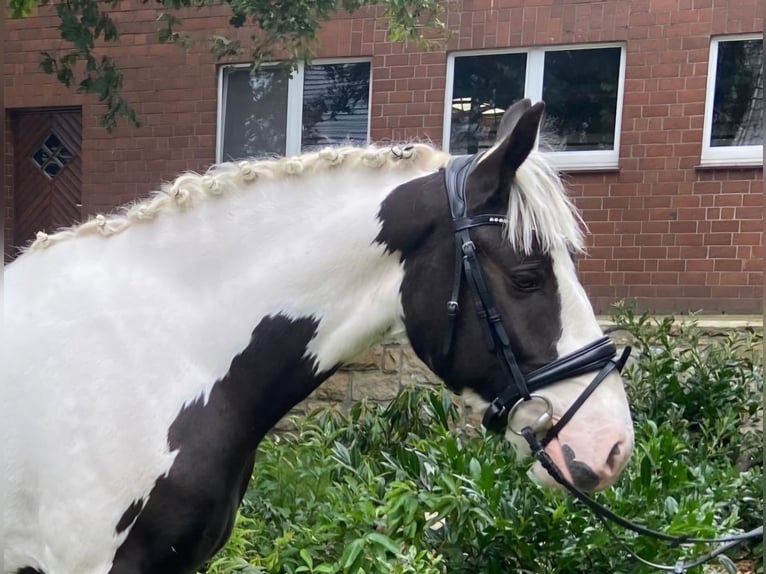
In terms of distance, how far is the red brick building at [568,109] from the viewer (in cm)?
566

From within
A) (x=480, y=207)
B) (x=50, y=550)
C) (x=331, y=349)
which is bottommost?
(x=50, y=550)

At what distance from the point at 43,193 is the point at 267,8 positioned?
439 centimetres

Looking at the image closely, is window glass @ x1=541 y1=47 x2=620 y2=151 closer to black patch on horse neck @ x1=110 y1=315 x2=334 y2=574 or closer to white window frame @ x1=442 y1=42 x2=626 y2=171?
white window frame @ x1=442 y1=42 x2=626 y2=171

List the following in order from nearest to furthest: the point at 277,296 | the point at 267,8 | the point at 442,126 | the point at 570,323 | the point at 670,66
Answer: the point at 570,323, the point at 277,296, the point at 267,8, the point at 670,66, the point at 442,126

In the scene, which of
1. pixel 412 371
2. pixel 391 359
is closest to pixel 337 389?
pixel 391 359

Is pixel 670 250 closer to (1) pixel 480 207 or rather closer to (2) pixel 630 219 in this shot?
(2) pixel 630 219

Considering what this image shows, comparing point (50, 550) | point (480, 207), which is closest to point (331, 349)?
point (480, 207)

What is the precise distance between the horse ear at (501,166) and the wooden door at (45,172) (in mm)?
6585

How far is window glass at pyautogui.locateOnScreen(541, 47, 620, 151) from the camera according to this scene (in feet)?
19.7

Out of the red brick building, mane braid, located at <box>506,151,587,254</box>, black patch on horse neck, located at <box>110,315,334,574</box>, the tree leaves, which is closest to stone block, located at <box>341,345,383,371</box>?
the red brick building

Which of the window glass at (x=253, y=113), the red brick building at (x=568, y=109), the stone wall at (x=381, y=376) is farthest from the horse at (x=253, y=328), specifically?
the window glass at (x=253, y=113)

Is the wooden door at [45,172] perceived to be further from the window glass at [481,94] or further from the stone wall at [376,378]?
the window glass at [481,94]

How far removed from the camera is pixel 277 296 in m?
1.89

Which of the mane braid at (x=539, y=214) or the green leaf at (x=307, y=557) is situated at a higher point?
the mane braid at (x=539, y=214)
